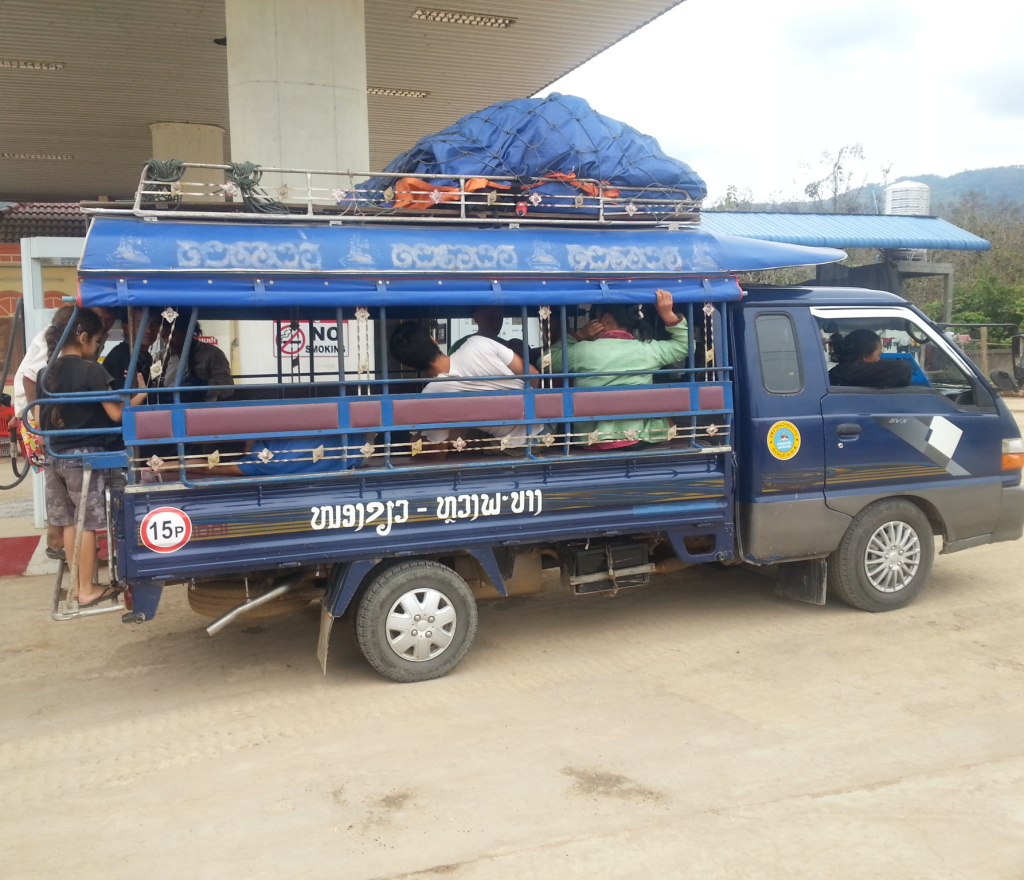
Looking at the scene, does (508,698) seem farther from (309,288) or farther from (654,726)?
(309,288)

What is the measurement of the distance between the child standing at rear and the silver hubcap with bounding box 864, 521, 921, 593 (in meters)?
4.46

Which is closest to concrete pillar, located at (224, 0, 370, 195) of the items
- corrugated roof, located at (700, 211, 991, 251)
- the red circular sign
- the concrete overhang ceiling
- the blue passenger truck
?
the concrete overhang ceiling

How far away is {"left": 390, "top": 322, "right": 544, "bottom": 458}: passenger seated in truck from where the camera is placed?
514cm

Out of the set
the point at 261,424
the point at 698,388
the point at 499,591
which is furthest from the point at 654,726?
the point at 261,424

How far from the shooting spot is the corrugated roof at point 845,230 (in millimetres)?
15195

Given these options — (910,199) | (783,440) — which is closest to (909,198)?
(910,199)

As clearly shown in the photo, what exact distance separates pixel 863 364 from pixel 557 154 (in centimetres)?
237

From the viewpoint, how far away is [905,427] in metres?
5.94

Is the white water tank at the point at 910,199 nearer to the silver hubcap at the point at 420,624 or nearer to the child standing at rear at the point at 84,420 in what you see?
the silver hubcap at the point at 420,624

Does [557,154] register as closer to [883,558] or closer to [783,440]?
[783,440]

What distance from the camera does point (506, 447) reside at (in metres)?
5.01

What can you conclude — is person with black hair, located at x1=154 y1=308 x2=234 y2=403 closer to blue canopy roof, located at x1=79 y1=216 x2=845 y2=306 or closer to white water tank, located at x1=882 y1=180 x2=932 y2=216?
blue canopy roof, located at x1=79 y1=216 x2=845 y2=306

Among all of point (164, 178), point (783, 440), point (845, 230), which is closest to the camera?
point (164, 178)

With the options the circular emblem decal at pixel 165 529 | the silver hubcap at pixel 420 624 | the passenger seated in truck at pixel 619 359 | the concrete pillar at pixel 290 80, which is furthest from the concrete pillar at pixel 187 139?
the silver hubcap at pixel 420 624
